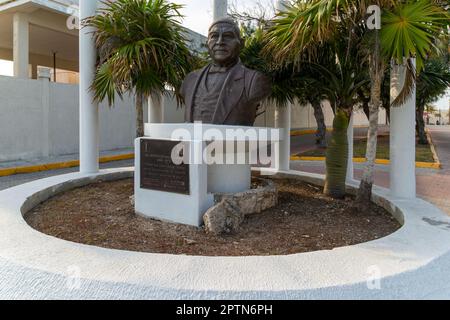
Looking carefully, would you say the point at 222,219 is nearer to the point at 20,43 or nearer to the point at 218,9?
the point at 218,9

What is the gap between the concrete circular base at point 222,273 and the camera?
2.50 metres

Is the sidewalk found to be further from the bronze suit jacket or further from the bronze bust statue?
the bronze suit jacket

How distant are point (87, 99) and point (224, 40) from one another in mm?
3227

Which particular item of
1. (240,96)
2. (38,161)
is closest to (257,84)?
(240,96)

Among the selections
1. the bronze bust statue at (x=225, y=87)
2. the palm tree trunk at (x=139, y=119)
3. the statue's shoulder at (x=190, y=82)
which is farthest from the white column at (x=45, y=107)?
the bronze bust statue at (x=225, y=87)

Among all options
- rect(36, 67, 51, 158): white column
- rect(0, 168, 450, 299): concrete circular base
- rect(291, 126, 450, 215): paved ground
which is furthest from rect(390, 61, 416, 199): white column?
rect(36, 67, 51, 158): white column

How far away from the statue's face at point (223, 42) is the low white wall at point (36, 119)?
8223 mm

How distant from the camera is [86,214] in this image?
15.7 feet

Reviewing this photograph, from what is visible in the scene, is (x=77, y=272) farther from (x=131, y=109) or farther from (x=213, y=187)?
(x=131, y=109)

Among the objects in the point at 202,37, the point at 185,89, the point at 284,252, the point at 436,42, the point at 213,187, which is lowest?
the point at 284,252

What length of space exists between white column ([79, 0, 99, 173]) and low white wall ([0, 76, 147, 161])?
5167 mm

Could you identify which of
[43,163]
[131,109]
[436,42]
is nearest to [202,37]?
[131,109]

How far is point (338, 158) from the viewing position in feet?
19.2

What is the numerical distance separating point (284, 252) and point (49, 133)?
10.9 m
